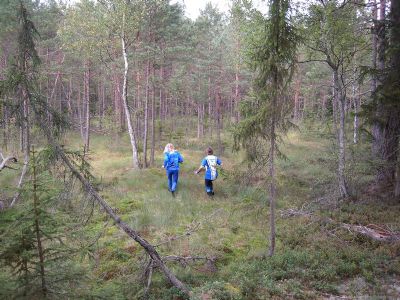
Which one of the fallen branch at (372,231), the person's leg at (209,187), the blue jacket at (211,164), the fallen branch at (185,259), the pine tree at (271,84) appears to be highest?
the pine tree at (271,84)

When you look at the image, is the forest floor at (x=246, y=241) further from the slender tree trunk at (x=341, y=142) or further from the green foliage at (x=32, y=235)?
the green foliage at (x=32, y=235)

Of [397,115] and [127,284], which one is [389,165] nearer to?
[397,115]

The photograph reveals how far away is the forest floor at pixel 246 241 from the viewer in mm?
7418

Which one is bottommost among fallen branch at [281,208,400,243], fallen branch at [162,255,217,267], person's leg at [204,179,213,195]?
fallen branch at [162,255,217,267]

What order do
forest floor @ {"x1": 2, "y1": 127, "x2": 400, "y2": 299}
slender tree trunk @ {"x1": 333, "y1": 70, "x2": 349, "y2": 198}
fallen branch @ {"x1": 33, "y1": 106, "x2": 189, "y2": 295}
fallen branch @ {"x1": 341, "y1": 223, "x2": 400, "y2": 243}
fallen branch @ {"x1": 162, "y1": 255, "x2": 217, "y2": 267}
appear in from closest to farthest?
fallen branch @ {"x1": 33, "y1": 106, "x2": 189, "y2": 295}, forest floor @ {"x1": 2, "y1": 127, "x2": 400, "y2": 299}, fallen branch @ {"x1": 162, "y1": 255, "x2": 217, "y2": 267}, fallen branch @ {"x1": 341, "y1": 223, "x2": 400, "y2": 243}, slender tree trunk @ {"x1": 333, "y1": 70, "x2": 349, "y2": 198}

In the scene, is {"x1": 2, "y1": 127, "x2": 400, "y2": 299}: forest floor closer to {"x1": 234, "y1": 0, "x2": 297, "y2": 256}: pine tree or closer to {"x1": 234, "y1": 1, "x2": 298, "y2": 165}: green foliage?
{"x1": 234, "y1": 0, "x2": 297, "y2": 256}: pine tree

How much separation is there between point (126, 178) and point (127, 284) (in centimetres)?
952

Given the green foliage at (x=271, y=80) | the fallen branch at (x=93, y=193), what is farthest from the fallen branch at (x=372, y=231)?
the fallen branch at (x=93, y=193)

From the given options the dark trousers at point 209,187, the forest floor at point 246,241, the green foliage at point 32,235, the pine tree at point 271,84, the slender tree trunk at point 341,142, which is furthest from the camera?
the dark trousers at point 209,187

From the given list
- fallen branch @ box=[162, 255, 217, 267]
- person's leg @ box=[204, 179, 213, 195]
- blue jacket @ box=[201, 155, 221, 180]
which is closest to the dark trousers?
person's leg @ box=[204, 179, 213, 195]

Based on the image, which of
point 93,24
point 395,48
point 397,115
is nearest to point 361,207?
point 397,115

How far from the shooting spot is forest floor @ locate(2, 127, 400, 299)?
7.42 metres

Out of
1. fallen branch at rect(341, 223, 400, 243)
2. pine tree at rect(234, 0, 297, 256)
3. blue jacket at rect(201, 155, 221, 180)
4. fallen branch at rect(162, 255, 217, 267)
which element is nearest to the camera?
pine tree at rect(234, 0, 297, 256)

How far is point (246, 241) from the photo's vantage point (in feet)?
33.4
